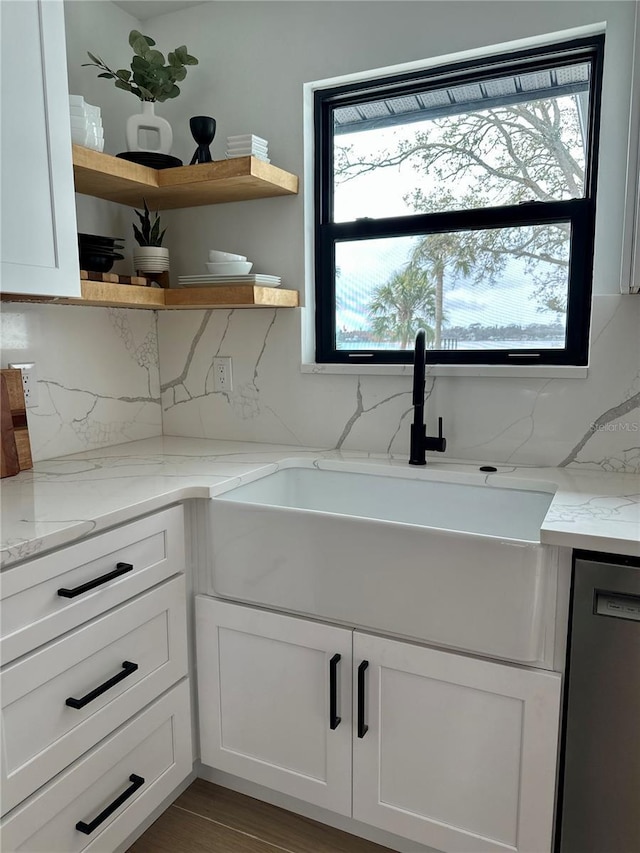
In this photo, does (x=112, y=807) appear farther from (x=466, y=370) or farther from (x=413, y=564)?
(x=466, y=370)

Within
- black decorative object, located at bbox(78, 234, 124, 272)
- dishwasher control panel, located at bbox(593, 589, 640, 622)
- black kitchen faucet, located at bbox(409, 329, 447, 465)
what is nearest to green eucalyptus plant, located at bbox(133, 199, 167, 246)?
black decorative object, located at bbox(78, 234, 124, 272)

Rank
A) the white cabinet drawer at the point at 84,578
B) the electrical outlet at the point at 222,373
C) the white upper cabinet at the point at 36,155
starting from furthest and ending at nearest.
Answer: the electrical outlet at the point at 222,373, the white upper cabinet at the point at 36,155, the white cabinet drawer at the point at 84,578

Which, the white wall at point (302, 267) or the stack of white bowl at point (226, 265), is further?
the stack of white bowl at point (226, 265)

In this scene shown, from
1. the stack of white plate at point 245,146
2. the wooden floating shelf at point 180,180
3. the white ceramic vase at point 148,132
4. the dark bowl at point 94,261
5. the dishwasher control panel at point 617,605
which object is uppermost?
the white ceramic vase at point 148,132

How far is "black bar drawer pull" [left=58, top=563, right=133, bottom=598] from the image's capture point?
1234mm

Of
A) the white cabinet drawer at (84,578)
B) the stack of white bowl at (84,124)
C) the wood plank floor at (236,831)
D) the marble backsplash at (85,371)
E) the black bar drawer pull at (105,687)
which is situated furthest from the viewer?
the marble backsplash at (85,371)

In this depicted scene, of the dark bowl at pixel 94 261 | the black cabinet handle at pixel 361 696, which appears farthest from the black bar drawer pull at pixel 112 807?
the dark bowl at pixel 94 261

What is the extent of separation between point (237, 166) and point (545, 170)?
36.0 inches

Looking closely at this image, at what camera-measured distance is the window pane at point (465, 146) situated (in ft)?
5.87

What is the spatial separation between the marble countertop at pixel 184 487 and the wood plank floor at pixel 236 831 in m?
0.89

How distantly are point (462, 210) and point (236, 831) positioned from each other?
1900mm

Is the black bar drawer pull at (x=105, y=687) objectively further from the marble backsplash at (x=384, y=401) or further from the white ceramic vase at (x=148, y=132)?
the white ceramic vase at (x=148, y=132)

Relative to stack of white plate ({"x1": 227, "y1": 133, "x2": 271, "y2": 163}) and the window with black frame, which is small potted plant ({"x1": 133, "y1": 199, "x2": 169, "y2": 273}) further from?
the window with black frame

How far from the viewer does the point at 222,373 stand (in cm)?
227
